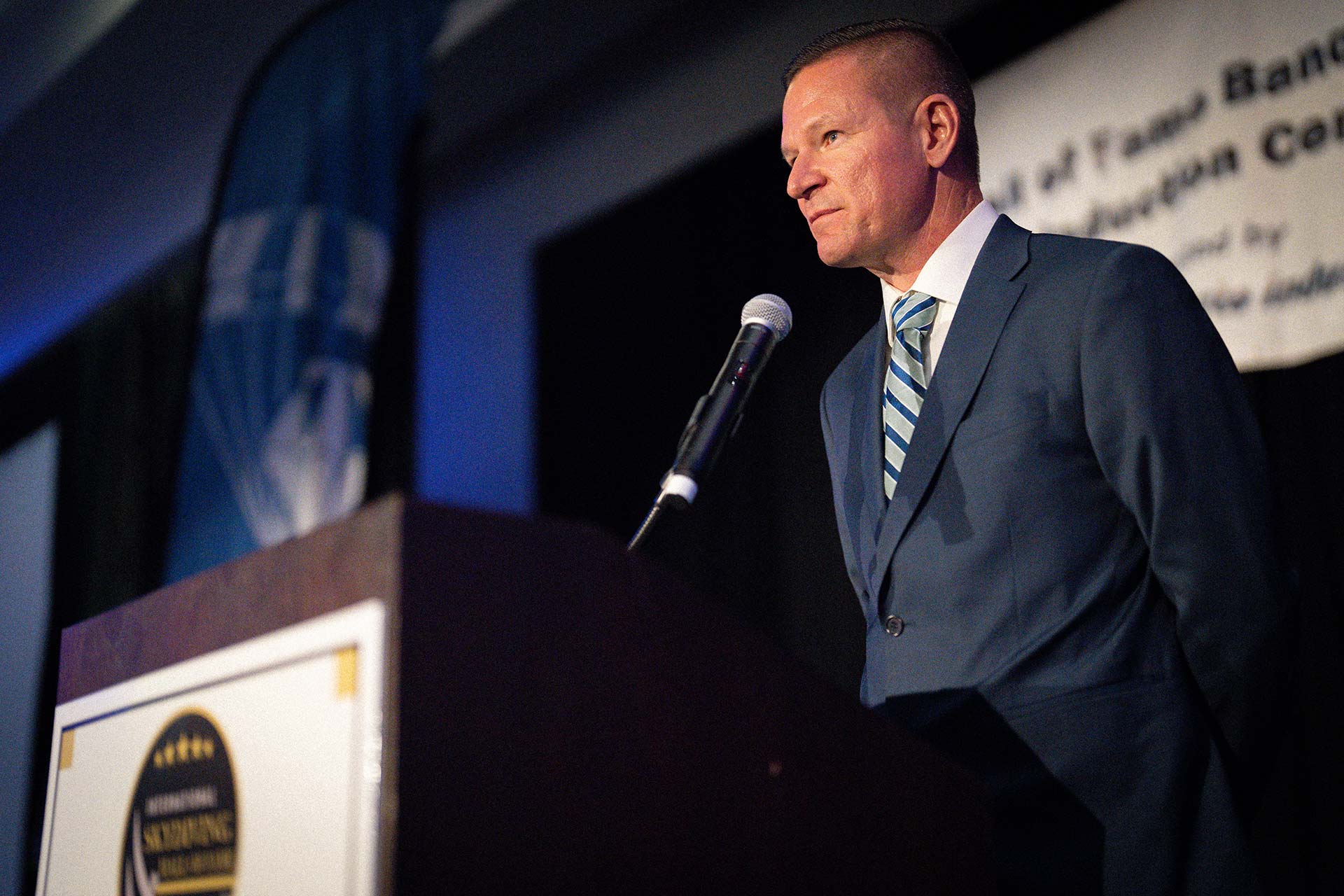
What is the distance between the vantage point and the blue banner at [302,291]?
3830mm

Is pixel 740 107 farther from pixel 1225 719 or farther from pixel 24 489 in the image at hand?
pixel 24 489

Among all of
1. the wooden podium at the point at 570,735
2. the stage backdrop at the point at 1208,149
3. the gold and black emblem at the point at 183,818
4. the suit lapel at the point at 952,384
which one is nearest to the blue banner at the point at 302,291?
the stage backdrop at the point at 1208,149

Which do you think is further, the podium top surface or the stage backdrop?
the stage backdrop

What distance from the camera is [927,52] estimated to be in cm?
146

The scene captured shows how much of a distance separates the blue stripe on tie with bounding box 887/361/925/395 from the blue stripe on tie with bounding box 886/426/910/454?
5cm

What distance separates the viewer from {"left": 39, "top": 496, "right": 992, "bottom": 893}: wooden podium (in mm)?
741

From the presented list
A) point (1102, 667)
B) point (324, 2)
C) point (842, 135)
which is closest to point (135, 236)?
point (324, 2)

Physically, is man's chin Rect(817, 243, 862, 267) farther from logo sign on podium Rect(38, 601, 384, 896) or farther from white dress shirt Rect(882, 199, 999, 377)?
logo sign on podium Rect(38, 601, 384, 896)

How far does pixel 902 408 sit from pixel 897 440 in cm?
4

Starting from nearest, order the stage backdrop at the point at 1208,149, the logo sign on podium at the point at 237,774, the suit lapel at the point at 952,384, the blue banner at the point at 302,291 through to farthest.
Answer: the logo sign on podium at the point at 237,774 → the suit lapel at the point at 952,384 → the stage backdrop at the point at 1208,149 → the blue banner at the point at 302,291

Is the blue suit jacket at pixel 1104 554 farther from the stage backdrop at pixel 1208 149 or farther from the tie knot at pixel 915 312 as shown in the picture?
the stage backdrop at pixel 1208 149

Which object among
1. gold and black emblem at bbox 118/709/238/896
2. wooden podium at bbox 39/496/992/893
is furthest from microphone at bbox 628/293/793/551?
gold and black emblem at bbox 118/709/238/896

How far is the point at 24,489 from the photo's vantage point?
644 cm

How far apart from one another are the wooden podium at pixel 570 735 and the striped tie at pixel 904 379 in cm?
44
